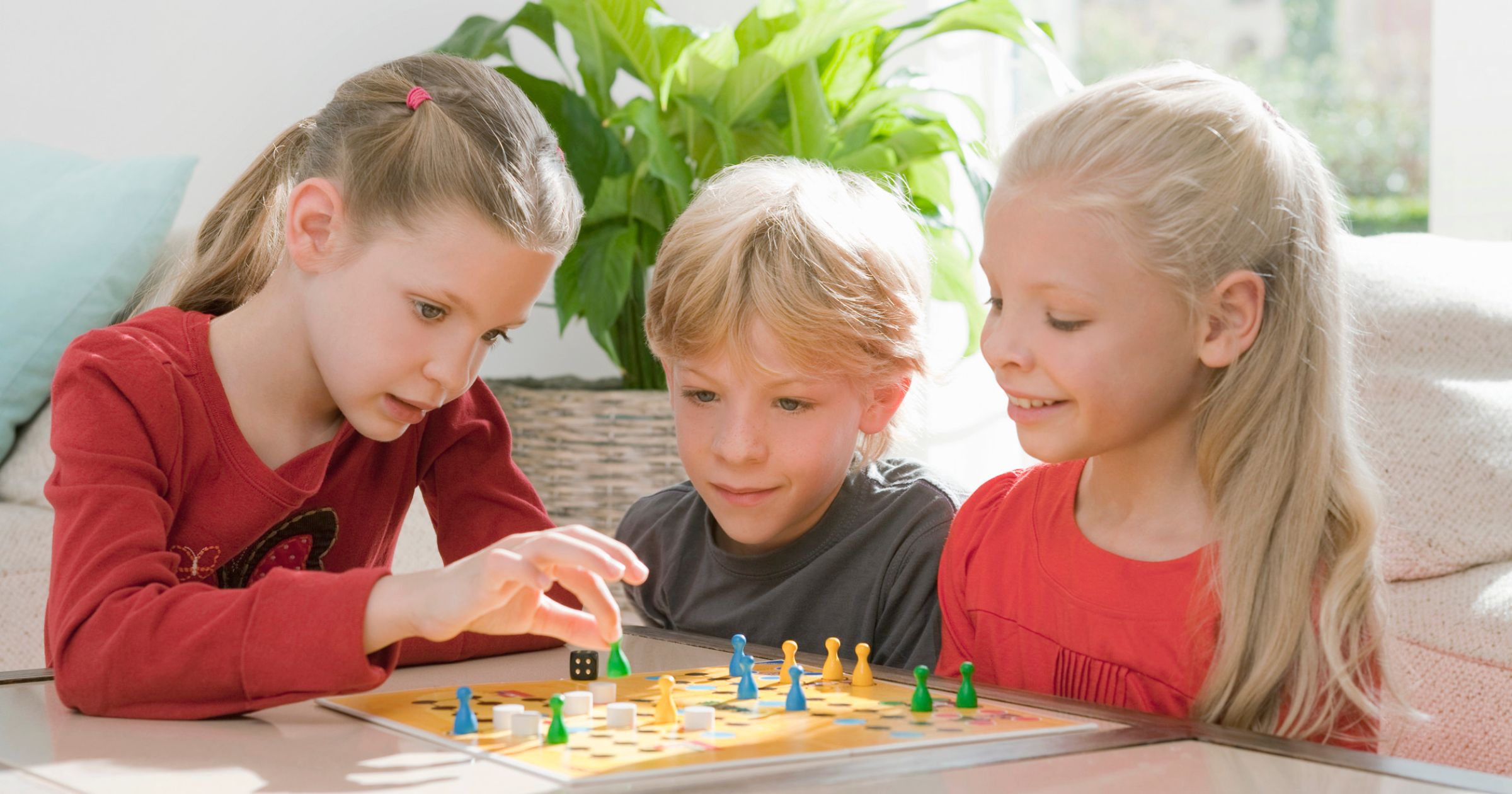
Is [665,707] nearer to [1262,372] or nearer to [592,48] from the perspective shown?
[1262,372]

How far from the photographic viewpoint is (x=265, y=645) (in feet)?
2.45

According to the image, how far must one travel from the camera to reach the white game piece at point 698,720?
69 cm

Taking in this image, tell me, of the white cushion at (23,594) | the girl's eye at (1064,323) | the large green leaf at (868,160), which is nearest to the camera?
the girl's eye at (1064,323)

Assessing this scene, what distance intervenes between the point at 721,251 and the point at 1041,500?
1.22 feet

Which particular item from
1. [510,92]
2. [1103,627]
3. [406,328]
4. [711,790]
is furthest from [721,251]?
[711,790]

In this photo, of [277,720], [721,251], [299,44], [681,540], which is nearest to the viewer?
[277,720]

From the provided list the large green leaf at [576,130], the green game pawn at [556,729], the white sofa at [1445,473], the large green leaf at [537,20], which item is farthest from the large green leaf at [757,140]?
the green game pawn at [556,729]

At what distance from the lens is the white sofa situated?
1231 millimetres

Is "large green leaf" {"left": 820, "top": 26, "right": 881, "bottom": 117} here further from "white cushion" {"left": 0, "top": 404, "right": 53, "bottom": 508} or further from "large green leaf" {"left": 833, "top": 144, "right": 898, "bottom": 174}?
"white cushion" {"left": 0, "top": 404, "right": 53, "bottom": 508}

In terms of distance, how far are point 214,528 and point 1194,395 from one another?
732 millimetres

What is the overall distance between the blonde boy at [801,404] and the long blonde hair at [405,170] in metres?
0.20

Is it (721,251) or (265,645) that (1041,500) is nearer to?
(721,251)

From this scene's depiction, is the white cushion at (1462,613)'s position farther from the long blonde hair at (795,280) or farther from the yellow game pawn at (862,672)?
the yellow game pawn at (862,672)

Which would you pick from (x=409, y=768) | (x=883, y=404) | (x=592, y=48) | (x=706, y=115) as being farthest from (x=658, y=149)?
(x=409, y=768)
